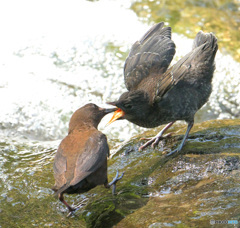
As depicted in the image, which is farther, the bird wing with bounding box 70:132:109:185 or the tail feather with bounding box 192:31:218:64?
the tail feather with bounding box 192:31:218:64

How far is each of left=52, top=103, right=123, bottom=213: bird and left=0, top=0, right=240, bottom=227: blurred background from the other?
107 cm

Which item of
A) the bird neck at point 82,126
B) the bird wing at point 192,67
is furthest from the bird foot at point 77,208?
the bird wing at point 192,67

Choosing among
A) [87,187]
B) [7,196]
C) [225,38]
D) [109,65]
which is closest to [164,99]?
[87,187]

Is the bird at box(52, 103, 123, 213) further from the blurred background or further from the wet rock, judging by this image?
the blurred background

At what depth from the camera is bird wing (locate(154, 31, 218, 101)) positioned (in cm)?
536

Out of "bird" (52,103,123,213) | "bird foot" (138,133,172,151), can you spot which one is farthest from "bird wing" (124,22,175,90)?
"bird" (52,103,123,213)

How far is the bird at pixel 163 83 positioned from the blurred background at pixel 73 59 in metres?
1.32

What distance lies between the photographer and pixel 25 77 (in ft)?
29.7

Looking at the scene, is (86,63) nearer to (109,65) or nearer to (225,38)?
(109,65)

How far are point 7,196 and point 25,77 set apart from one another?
4565mm

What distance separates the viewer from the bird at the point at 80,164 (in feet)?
13.9

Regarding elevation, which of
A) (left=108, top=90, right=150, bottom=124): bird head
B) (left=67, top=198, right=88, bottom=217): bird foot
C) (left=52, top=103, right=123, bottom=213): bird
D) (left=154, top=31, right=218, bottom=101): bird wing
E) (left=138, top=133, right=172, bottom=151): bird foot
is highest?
(left=154, top=31, right=218, bottom=101): bird wing

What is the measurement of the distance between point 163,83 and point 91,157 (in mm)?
1548

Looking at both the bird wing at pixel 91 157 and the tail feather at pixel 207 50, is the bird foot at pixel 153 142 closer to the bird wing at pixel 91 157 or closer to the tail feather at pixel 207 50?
the bird wing at pixel 91 157
